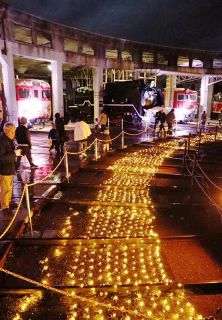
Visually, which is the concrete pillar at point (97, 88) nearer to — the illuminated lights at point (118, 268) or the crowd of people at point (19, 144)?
the crowd of people at point (19, 144)

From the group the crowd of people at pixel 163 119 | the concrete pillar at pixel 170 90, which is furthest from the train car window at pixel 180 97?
the crowd of people at pixel 163 119

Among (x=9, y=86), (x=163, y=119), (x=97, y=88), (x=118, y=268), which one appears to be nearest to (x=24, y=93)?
(x=9, y=86)

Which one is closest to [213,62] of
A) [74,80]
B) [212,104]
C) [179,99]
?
[212,104]

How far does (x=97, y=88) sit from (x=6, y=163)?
1887cm

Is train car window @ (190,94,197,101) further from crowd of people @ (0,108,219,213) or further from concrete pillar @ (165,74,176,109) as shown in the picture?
crowd of people @ (0,108,219,213)

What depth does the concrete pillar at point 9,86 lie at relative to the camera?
1711 centimetres

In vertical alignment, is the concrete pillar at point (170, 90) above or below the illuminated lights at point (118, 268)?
above

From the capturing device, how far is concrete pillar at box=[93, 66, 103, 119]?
23.7 metres

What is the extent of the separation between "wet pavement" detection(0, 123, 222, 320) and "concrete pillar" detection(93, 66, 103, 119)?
15.8 metres

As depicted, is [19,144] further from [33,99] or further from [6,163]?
[33,99]

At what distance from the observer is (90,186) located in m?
8.27

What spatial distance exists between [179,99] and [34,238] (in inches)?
1034

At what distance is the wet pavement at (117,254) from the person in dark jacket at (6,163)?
77 centimetres

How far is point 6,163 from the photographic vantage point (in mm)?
5973
